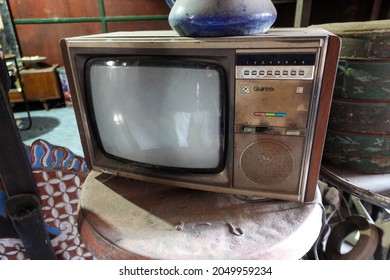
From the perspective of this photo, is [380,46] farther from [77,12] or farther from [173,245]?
[77,12]

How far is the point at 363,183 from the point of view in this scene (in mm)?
678

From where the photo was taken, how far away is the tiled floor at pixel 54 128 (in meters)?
2.14

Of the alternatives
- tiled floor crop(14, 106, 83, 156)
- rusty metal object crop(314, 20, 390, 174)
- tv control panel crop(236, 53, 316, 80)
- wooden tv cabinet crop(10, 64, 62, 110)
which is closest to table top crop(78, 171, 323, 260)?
rusty metal object crop(314, 20, 390, 174)

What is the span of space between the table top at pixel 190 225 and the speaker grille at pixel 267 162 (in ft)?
0.26

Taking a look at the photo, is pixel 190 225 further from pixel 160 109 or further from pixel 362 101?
pixel 362 101

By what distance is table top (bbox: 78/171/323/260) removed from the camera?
52cm

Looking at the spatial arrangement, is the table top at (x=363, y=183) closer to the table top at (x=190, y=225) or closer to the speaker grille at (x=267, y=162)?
the table top at (x=190, y=225)

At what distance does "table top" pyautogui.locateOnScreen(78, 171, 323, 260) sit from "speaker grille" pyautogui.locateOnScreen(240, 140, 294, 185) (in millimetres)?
79

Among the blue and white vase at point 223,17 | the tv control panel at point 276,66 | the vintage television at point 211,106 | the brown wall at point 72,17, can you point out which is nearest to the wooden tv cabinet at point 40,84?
the brown wall at point 72,17

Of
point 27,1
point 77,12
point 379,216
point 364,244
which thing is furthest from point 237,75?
point 27,1

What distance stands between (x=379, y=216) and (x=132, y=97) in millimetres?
936

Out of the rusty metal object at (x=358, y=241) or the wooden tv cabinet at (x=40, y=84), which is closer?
the rusty metal object at (x=358, y=241)

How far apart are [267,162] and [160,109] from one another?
256 millimetres

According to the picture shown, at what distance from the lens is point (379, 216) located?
96 cm
